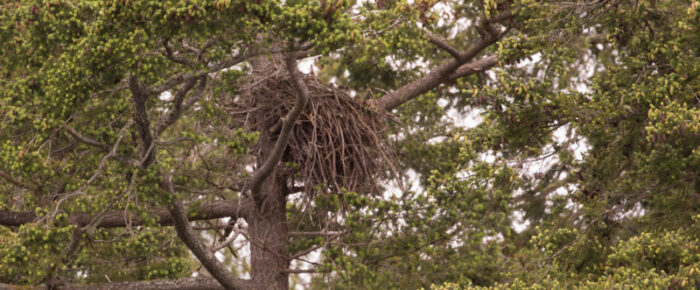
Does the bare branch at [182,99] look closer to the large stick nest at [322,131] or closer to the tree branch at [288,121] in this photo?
the tree branch at [288,121]

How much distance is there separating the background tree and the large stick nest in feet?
0.08

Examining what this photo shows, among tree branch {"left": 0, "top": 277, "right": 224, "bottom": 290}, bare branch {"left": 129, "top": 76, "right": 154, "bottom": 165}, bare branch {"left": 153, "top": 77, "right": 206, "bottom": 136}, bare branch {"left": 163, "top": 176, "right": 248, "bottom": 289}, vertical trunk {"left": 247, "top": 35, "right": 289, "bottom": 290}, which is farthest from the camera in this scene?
vertical trunk {"left": 247, "top": 35, "right": 289, "bottom": 290}

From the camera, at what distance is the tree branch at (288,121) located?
715 centimetres

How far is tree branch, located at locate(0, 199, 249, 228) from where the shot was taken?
930 cm

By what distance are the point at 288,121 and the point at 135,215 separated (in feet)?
6.89

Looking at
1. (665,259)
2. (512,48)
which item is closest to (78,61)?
(512,48)

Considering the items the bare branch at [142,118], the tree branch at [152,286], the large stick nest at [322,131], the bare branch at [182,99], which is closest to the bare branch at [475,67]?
the large stick nest at [322,131]

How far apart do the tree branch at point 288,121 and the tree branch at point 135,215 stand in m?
0.34

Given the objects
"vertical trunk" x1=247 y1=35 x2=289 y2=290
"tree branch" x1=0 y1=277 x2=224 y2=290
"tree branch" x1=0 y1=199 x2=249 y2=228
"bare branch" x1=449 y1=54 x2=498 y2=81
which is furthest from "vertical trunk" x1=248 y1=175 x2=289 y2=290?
"bare branch" x1=449 y1=54 x2=498 y2=81

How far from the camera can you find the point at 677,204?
9.38 metres

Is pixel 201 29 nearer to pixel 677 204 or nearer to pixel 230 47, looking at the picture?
pixel 230 47

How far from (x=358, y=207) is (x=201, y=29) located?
2894 millimetres

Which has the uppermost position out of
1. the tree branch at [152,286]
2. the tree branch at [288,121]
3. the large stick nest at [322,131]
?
the large stick nest at [322,131]

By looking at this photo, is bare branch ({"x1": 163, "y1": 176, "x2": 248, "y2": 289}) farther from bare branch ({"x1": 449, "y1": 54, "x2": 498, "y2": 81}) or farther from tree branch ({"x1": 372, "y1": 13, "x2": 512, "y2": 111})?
bare branch ({"x1": 449, "y1": 54, "x2": 498, "y2": 81})
